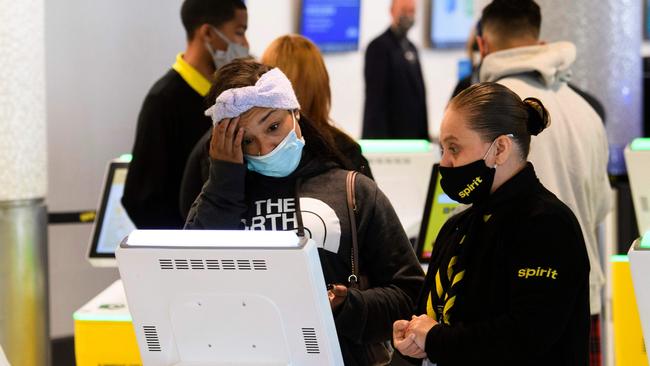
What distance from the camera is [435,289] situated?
93.6 inches

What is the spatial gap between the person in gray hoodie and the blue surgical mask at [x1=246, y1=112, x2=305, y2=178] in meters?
1.02

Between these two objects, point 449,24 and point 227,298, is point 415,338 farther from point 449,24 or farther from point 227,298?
point 449,24

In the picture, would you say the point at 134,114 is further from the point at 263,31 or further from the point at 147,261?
the point at 147,261

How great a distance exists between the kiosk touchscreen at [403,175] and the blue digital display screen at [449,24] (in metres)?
6.40

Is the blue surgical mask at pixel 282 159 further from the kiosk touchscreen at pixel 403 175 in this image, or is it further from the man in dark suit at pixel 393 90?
the man in dark suit at pixel 393 90

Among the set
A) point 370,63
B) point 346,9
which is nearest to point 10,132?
point 370,63

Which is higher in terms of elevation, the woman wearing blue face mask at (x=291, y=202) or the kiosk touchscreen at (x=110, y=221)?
the woman wearing blue face mask at (x=291, y=202)

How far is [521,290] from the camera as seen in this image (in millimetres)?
2145

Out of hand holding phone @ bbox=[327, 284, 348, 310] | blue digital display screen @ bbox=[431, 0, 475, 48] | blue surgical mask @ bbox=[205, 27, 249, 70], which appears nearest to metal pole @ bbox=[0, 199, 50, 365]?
blue surgical mask @ bbox=[205, 27, 249, 70]

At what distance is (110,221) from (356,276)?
1.89 metres

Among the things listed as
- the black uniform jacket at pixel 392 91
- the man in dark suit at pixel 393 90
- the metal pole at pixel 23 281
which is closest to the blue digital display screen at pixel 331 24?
the man in dark suit at pixel 393 90

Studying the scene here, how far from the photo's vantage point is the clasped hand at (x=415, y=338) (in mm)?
2258

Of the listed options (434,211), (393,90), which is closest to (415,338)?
(434,211)

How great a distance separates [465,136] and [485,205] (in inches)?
6.0
